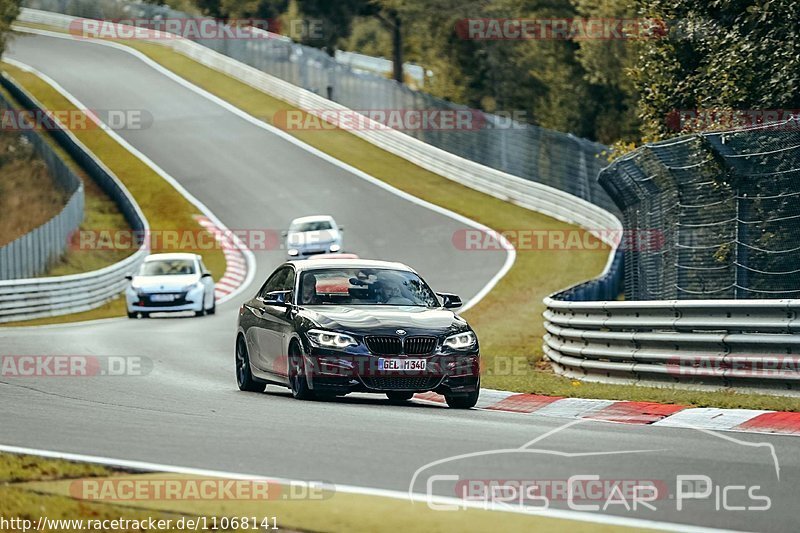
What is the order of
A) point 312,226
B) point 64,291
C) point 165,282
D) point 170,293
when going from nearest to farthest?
point 170,293 < point 165,282 < point 64,291 < point 312,226

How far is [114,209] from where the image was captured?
161 feet

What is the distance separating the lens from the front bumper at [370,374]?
1264 centimetres

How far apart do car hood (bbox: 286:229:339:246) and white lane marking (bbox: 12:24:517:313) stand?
15.8 feet

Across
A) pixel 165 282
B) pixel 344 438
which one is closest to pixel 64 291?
pixel 165 282

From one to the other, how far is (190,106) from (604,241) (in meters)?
29.4

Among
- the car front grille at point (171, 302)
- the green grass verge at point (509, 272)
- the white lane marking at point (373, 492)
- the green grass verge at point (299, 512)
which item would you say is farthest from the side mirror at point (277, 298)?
the car front grille at point (171, 302)

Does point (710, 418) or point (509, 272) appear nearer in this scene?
point (710, 418)

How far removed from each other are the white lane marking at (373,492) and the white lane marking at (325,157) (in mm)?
20360

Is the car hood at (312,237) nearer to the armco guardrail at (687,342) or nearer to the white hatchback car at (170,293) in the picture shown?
the white hatchback car at (170,293)

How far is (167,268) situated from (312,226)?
33.8 feet

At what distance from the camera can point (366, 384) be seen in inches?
499

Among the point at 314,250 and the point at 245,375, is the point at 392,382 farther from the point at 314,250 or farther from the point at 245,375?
the point at 314,250

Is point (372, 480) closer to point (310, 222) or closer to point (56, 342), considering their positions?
point (56, 342)

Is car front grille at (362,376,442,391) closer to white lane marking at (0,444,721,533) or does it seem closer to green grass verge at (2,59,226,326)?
white lane marking at (0,444,721,533)
